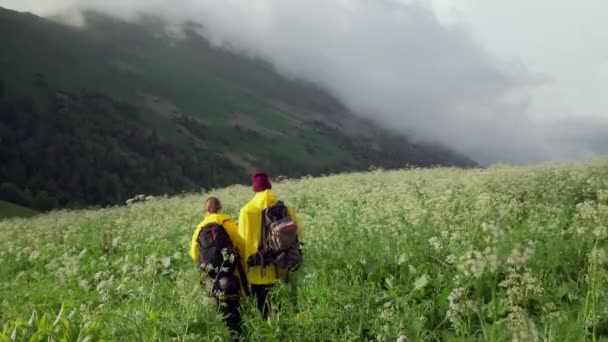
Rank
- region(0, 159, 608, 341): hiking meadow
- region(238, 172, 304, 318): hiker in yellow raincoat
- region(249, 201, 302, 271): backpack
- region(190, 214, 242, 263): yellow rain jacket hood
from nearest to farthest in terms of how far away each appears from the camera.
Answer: region(0, 159, 608, 341): hiking meadow
region(249, 201, 302, 271): backpack
region(238, 172, 304, 318): hiker in yellow raincoat
region(190, 214, 242, 263): yellow rain jacket hood

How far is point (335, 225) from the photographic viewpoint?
1060 cm

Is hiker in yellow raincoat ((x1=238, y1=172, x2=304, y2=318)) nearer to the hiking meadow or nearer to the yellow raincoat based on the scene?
the yellow raincoat

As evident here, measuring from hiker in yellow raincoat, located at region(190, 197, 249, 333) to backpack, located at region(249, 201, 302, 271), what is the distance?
45 centimetres

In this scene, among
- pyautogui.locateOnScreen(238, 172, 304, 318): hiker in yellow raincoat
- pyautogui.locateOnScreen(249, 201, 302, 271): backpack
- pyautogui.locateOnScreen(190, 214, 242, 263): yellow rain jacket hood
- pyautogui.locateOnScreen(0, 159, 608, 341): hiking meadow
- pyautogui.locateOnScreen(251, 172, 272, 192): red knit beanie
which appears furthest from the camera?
pyautogui.locateOnScreen(251, 172, 272, 192): red knit beanie

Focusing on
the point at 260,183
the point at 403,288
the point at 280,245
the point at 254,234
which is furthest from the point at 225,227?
the point at 403,288

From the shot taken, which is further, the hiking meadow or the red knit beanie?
the red knit beanie

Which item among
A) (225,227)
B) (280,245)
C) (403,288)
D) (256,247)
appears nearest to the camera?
(280,245)

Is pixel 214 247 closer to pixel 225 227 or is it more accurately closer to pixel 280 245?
pixel 225 227

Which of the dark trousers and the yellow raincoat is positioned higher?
the yellow raincoat

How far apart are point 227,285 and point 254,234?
800 millimetres

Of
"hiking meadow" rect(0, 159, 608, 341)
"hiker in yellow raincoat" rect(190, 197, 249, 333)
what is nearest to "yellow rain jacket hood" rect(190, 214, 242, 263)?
"hiker in yellow raincoat" rect(190, 197, 249, 333)

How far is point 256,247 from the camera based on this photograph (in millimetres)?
7918

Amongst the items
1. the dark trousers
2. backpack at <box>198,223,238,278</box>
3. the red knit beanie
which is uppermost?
the red knit beanie

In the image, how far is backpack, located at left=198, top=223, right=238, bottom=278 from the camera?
768 centimetres
